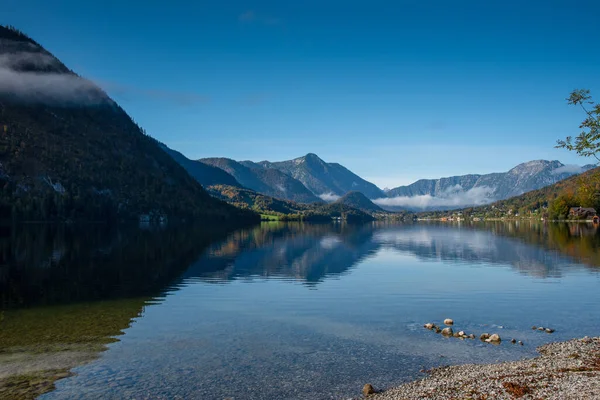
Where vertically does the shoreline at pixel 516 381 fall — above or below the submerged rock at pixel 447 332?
above

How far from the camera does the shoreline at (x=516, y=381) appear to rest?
2103cm

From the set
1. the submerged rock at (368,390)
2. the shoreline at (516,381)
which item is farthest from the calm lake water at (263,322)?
the shoreline at (516,381)

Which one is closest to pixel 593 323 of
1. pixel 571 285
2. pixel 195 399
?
pixel 571 285

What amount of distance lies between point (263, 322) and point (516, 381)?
2264 cm

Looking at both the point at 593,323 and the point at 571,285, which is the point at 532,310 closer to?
the point at 593,323

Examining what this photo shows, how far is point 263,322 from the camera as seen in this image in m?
40.3

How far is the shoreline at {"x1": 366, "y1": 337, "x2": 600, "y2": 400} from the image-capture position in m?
21.0

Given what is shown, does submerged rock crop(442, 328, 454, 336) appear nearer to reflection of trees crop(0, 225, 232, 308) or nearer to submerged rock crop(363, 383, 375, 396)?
submerged rock crop(363, 383, 375, 396)

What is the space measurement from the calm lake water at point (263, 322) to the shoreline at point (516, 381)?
6.91ft

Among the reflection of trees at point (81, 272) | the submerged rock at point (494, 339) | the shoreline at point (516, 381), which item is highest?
the reflection of trees at point (81, 272)

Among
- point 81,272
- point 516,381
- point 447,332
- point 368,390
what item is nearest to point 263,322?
point 447,332

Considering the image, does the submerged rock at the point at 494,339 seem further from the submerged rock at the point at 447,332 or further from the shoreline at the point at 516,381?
the shoreline at the point at 516,381

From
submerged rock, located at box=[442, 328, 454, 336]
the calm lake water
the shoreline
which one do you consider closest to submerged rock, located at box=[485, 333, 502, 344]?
the calm lake water

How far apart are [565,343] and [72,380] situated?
3251cm
